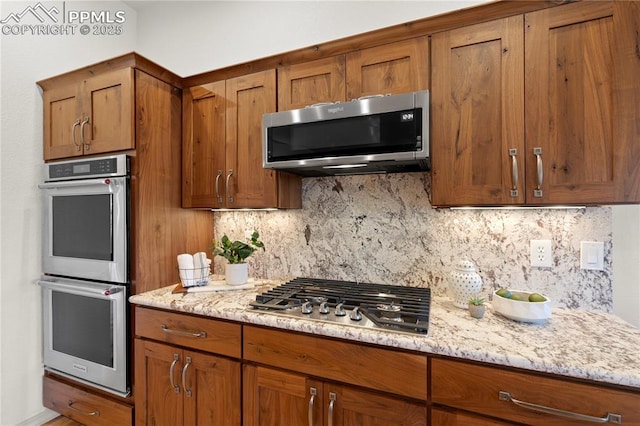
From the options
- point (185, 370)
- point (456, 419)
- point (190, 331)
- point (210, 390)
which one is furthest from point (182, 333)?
point (456, 419)

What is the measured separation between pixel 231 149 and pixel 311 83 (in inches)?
24.8

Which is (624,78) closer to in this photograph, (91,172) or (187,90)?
(187,90)

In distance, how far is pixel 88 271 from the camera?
1801 mm

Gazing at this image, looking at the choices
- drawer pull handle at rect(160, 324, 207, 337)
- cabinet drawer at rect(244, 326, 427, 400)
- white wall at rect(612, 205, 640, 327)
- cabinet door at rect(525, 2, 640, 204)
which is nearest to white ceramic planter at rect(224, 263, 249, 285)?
drawer pull handle at rect(160, 324, 207, 337)

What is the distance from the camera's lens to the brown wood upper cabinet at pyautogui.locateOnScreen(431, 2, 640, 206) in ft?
3.80

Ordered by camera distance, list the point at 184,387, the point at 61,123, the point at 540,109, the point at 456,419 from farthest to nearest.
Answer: the point at 61,123 < the point at 184,387 < the point at 540,109 < the point at 456,419

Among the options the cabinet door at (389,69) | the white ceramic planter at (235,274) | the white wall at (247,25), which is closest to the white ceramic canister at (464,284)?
the cabinet door at (389,69)

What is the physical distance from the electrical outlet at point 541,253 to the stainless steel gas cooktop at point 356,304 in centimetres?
54

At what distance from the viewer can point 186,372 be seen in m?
1.51

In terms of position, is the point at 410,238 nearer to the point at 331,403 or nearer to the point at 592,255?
the point at 592,255

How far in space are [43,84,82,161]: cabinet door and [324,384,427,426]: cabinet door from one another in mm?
2049

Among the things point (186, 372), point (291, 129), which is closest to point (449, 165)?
point (291, 129)

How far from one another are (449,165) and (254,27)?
5.83 feet

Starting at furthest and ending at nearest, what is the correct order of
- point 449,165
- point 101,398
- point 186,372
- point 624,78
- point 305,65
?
point 101,398, point 305,65, point 186,372, point 449,165, point 624,78
